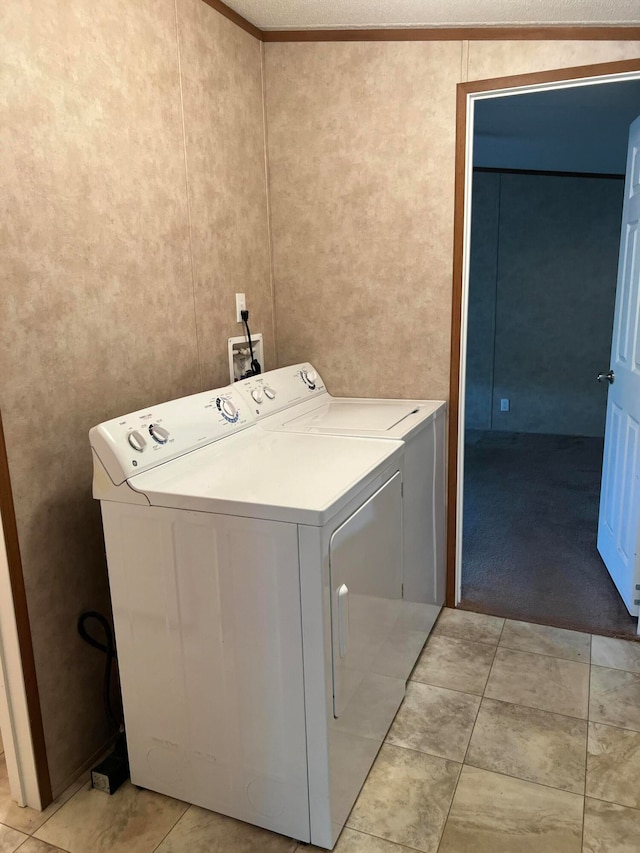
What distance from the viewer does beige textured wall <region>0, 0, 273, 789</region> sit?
158 centimetres

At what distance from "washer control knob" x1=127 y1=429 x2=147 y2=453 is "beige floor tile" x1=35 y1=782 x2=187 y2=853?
1.00 m

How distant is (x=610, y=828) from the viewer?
165cm

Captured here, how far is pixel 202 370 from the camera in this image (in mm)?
2307

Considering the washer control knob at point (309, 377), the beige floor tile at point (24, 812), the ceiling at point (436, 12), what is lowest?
the beige floor tile at point (24, 812)

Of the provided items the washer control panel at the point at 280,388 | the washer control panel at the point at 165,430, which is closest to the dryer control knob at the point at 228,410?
the washer control panel at the point at 165,430

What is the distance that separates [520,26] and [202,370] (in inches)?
66.6

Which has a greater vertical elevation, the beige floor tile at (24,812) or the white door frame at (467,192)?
the white door frame at (467,192)

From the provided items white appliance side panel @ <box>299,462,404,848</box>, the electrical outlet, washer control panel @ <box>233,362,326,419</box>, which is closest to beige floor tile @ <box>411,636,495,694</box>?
white appliance side panel @ <box>299,462,404,848</box>

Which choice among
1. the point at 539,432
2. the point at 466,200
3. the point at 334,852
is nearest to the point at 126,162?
the point at 466,200

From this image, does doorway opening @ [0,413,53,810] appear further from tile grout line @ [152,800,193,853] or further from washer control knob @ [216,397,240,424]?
washer control knob @ [216,397,240,424]

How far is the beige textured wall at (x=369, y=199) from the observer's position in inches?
96.5

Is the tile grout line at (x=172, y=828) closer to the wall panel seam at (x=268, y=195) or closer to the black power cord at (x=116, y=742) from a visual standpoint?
the black power cord at (x=116, y=742)

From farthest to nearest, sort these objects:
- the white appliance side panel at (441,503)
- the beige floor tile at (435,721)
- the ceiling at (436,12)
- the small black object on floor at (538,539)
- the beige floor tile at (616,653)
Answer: the small black object on floor at (538,539) → the white appliance side panel at (441,503) → the beige floor tile at (616,653) → the ceiling at (436,12) → the beige floor tile at (435,721)

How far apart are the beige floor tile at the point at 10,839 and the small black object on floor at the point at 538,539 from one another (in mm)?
1855
